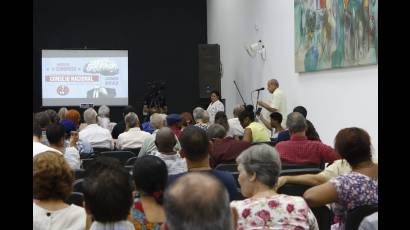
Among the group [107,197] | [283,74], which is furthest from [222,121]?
[107,197]

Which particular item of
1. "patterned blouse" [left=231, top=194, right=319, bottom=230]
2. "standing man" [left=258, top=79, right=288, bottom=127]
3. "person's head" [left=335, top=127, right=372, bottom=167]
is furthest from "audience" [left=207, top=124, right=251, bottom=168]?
"standing man" [left=258, top=79, right=288, bottom=127]

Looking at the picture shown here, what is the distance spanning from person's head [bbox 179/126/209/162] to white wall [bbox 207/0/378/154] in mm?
3790

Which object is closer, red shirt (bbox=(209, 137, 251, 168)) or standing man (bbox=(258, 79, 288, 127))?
red shirt (bbox=(209, 137, 251, 168))

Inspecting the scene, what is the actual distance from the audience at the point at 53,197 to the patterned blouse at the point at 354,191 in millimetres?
1276

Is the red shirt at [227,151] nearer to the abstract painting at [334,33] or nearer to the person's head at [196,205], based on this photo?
the abstract painting at [334,33]

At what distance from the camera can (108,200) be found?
88.1 inches

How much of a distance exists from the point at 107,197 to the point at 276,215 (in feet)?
2.37

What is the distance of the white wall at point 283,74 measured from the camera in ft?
24.7

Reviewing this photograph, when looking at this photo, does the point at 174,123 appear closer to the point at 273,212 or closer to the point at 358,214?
the point at 358,214

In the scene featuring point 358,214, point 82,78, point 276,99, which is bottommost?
point 358,214

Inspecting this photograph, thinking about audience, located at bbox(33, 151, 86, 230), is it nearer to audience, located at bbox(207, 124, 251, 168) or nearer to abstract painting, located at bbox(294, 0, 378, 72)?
audience, located at bbox(207, 124, 251, 168)

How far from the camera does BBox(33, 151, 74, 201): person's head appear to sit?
8.77ft

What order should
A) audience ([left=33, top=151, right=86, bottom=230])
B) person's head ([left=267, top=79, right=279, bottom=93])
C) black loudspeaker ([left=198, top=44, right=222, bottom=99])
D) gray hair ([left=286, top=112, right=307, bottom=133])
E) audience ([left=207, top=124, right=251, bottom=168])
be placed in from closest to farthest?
audience ([left=33, top=151, right=86, bottom=230]), gray hair ([left=286, top=112, right=307, bottom=133]), audience ([left=207, top=124, right=251, bottom=168]), person's head ([left=267, top=79, right=279, bottom=93]), black loudspeaker ([left=198, top=44, right=222, bottom=99])
